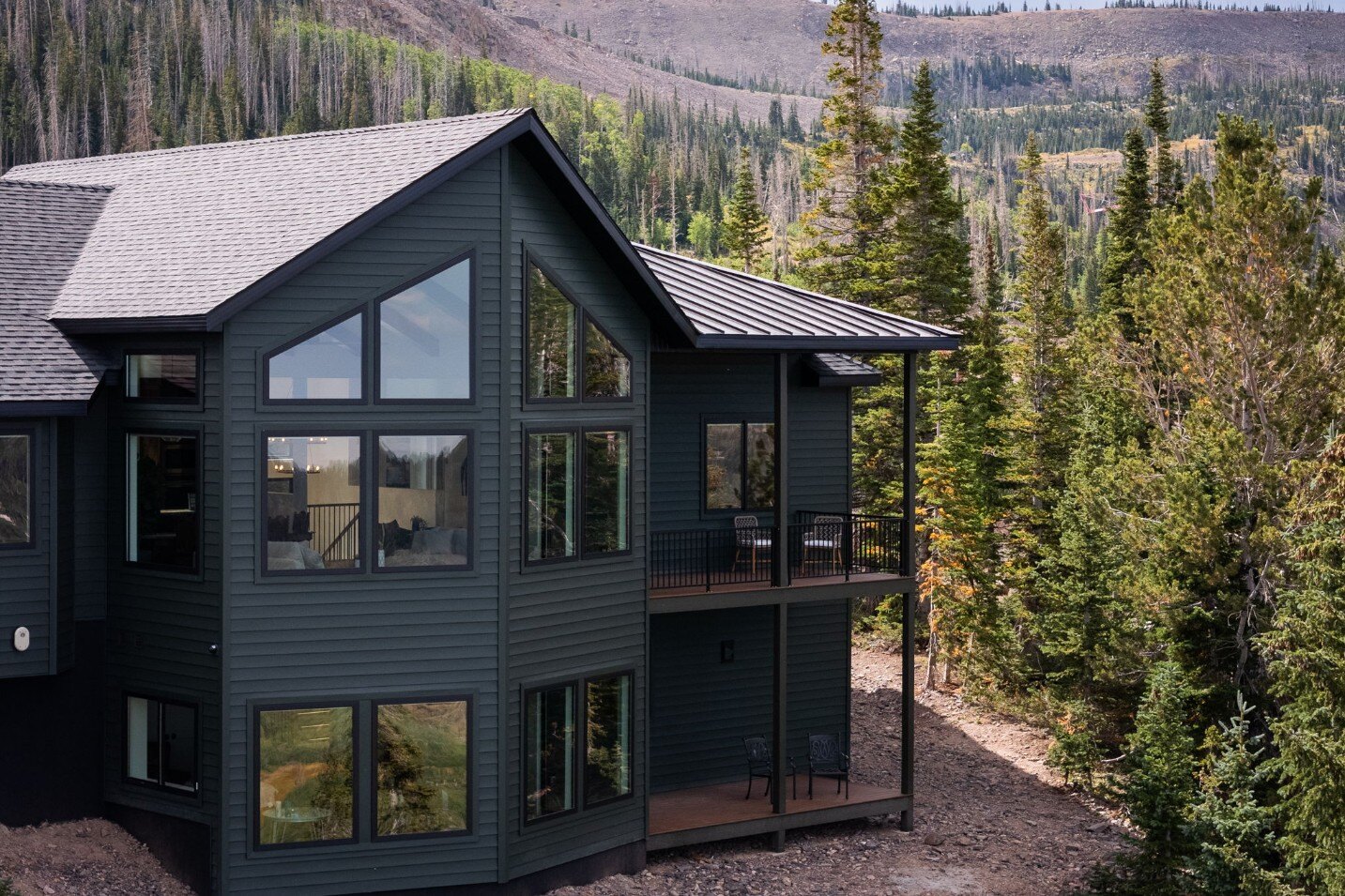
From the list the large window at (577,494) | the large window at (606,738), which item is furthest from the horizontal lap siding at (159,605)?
the large window at (606,738)

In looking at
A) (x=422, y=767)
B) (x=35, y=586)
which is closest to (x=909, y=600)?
(x=422, y=767)

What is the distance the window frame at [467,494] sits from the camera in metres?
14.0

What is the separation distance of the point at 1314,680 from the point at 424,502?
1311 centimetres

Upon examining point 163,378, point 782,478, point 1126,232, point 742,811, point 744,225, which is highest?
point 744,225

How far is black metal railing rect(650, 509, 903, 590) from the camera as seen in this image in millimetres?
18062

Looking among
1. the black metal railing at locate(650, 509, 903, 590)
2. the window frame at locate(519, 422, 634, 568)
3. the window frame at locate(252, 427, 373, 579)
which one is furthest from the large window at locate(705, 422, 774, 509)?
the window frame at locate(252, 427, 373, 579)

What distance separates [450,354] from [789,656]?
7.67 m

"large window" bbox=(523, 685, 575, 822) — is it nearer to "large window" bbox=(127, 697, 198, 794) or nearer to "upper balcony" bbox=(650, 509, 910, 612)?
"upper balcony" bbox=(650, 509, 910, 612)

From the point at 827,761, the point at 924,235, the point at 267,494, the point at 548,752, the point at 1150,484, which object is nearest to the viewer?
the point at 267,494

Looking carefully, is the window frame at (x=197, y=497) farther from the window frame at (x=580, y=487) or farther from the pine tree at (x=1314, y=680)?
the pine tree at (x=1314, y=680)

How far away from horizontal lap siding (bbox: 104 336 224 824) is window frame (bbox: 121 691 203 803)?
0.03 m

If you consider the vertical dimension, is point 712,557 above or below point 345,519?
below

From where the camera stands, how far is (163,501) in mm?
14281

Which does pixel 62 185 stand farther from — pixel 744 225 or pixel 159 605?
pixel 744 225
